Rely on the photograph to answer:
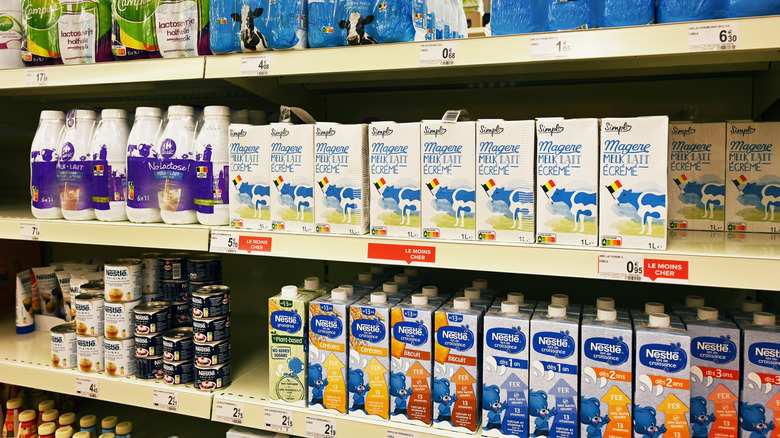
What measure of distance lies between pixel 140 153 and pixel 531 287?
1.30 metres

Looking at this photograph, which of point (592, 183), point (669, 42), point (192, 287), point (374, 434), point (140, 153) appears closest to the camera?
point (669, 42)

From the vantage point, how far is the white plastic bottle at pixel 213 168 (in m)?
1.41

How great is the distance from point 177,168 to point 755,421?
1533 mm

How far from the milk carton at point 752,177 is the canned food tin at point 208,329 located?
136 centimetres

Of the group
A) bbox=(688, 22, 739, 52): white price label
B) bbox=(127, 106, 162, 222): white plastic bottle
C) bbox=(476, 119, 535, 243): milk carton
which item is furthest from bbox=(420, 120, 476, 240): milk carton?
bbox=(127, 106, 162, 222): white plastic bottle

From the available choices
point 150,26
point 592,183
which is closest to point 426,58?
point 592,183

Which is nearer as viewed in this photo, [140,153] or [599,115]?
[140,153]

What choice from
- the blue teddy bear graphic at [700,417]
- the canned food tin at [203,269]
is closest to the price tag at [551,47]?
the blue teddy bear graphic at [700,417]

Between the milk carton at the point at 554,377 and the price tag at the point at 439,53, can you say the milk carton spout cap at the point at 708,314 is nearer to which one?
the milk carton at the point at 554,377

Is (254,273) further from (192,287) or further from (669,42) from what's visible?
(669,42)

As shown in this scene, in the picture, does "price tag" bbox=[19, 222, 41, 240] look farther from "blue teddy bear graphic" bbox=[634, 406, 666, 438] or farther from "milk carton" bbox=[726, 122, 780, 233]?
"milk carton" bbox=[726, 122, 780, 233]

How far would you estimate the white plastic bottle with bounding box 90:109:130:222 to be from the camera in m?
1.55

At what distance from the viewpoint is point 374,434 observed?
1.23 m

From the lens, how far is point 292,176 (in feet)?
4.31
